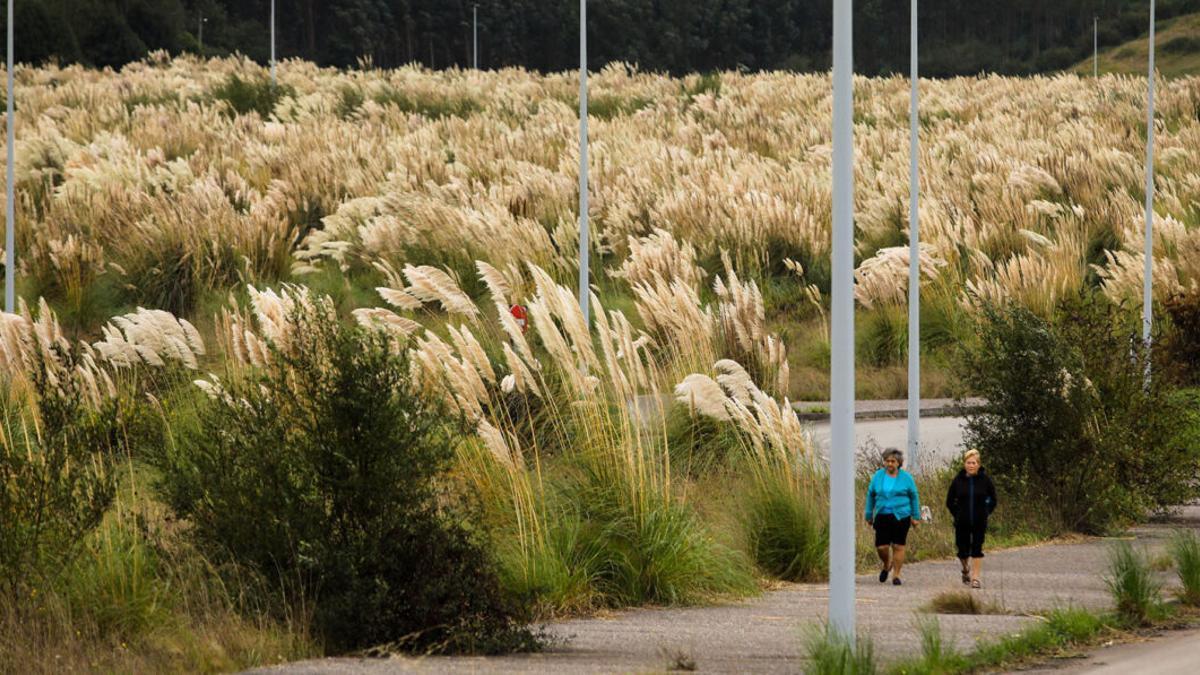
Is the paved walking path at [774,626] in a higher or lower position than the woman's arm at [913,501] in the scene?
lower

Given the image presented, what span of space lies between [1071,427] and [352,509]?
32.4 feet

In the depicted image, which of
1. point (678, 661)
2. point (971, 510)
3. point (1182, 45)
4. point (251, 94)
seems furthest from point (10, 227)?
point (1182, 45)

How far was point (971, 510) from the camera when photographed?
14711 millimetres

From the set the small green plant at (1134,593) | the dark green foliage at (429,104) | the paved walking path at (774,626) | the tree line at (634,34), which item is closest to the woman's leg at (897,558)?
the paved walking path at (774,626)

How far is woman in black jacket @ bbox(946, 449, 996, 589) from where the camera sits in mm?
14484

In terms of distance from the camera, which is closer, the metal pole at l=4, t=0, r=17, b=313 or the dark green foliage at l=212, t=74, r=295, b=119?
the metal pole at l=4, t=0, r=17, b=313

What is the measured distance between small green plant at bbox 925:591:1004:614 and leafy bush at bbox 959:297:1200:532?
6.02 metres

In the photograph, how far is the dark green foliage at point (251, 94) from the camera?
5394cm

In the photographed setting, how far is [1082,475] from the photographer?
19.0 metres

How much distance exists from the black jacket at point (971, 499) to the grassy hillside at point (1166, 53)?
7036cm

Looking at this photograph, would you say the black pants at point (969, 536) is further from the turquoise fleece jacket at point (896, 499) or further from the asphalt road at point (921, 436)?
the asphalt road at point (921, 436)

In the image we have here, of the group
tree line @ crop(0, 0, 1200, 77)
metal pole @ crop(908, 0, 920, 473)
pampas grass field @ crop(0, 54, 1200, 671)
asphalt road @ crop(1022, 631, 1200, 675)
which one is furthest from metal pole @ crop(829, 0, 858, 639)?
tree line @ crop(0, 0, 1200, 77)

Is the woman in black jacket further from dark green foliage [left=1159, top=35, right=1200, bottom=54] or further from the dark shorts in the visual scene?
dark green foliage [left=1159, top=35, right=1200, bottom=54]

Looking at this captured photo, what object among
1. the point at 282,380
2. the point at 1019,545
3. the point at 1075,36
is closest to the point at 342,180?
the point at 1019,545
